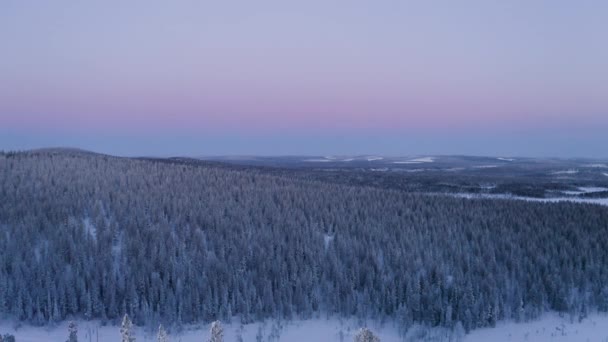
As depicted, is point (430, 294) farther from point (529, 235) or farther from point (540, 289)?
point (529, 235)

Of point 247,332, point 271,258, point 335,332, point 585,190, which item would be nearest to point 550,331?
point 335,332

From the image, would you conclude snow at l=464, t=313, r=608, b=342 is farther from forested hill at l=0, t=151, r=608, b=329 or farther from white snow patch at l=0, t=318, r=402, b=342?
white snow patch at l=0, t=318, r=402, b=342

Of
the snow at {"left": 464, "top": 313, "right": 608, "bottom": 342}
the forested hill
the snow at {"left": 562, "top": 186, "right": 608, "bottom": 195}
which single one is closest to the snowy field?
the snow at {"left": 464, "top": 313, "right": 608, "bottom": 342}

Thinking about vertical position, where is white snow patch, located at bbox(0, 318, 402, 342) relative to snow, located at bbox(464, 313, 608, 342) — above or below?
above

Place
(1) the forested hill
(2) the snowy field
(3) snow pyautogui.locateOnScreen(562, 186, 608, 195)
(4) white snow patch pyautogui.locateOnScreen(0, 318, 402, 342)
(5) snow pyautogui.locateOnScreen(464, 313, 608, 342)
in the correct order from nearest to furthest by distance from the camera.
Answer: (4) white snow patch pyautogui.locateOnScreen(0, 318, 402, 342) → (2) the snowy field → (5) snow pyautogui.locateOnScreen(464, 313, 608, 342) → (1) the forested hill → (3) snow pyautogui.locateOnScreen(562, 186, 608, 195)

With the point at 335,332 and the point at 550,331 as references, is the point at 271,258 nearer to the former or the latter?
the point at 335,332

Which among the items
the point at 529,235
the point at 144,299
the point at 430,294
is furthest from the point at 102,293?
the point at 529,235

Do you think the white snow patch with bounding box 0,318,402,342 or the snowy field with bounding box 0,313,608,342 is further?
the snowy field with bounding box 0,313,608,342
